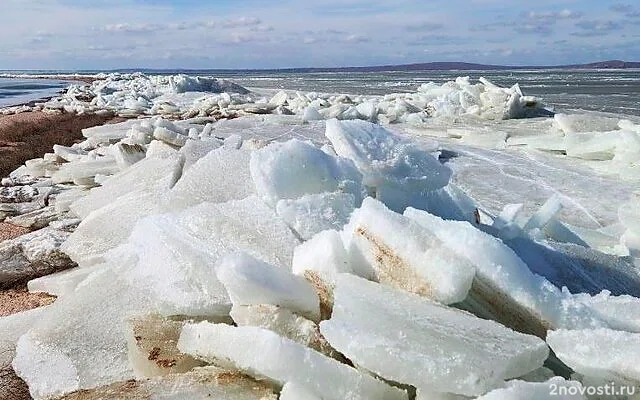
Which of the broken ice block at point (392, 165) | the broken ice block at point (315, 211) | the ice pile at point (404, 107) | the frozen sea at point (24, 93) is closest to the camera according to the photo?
the broken ice block at point (315, 211)

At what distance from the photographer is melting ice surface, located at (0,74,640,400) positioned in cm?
170

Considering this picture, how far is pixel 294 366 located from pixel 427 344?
0.34m

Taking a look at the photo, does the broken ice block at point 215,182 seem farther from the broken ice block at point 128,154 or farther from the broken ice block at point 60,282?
the broken ice block at point 128,154

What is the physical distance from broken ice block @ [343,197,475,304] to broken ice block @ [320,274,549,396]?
73 mm

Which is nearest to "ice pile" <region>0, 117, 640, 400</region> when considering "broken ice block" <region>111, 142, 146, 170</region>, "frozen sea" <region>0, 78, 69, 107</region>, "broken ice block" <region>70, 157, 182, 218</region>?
"broken ice block" <region>70, 157, 182, 218</region>

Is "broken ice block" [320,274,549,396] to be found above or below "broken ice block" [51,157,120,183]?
above

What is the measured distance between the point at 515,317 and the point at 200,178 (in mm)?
1880

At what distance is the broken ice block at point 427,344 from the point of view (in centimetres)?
157

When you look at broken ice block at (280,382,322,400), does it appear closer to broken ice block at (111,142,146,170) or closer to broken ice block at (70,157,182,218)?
broken ice block at (70,157,182,218)

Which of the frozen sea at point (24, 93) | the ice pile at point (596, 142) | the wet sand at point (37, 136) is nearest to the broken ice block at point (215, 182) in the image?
the ice pile at point (596, 142)

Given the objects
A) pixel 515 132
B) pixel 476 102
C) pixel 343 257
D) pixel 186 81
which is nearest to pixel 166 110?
pixel 476 102

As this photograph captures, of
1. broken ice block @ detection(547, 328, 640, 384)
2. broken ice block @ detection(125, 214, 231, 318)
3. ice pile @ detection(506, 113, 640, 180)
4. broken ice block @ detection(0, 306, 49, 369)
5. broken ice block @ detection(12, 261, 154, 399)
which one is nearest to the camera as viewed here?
broken ice block @ detection(547, 328, 640, 384)

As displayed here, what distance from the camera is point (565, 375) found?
6.07 ft

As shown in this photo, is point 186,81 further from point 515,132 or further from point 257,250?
point 257,250
